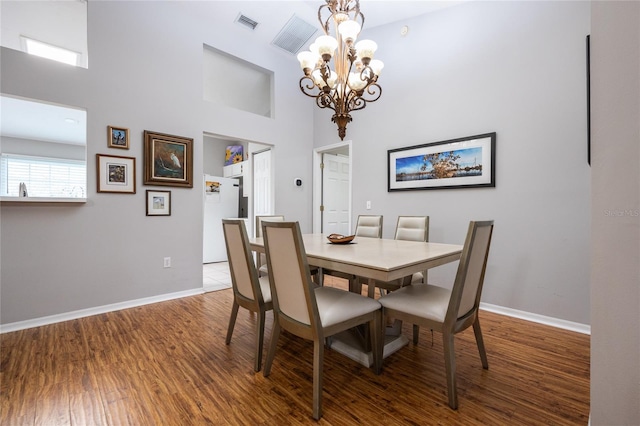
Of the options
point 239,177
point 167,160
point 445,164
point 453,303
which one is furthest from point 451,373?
point 239,177

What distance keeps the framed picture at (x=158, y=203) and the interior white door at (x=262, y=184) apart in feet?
4.90

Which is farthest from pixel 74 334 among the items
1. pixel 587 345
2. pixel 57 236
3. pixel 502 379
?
pixel 587 345

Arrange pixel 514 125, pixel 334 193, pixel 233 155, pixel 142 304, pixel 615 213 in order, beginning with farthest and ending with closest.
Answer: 1. pixel 233 155
2. pixel 334 193
3. pixel 142 304
4. pixel 514 125
5. pixel 615 213

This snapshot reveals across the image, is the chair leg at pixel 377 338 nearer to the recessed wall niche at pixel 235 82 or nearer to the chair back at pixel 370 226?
the chair back at pixel 370 226

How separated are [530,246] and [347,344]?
1.98m

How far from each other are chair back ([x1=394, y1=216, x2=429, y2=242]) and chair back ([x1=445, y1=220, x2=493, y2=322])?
1069 mm

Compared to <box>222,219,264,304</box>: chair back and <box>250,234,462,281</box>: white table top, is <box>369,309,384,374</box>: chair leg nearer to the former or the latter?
<box>250,234,462,281</box>: white table top

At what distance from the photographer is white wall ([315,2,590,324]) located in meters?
2.38

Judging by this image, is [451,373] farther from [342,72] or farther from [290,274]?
[342,72]

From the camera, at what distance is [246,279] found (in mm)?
1858

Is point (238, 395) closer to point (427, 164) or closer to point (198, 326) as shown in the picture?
point (198, 326)

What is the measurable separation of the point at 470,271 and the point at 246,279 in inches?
53.1

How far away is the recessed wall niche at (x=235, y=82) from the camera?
4.04m

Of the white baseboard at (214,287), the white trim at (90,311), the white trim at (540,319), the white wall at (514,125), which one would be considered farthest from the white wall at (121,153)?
the white trim at (540,319)
